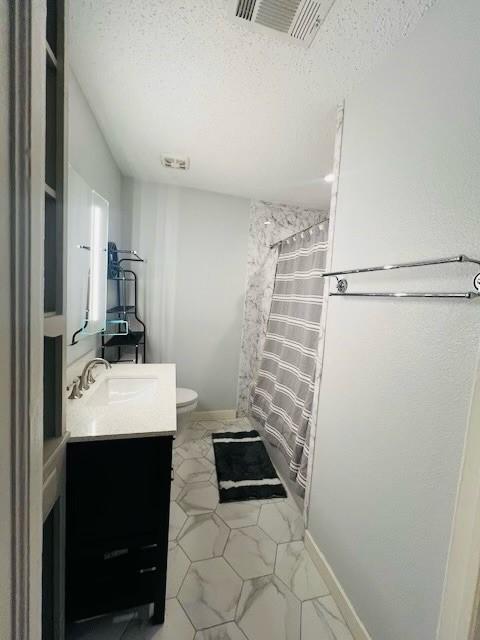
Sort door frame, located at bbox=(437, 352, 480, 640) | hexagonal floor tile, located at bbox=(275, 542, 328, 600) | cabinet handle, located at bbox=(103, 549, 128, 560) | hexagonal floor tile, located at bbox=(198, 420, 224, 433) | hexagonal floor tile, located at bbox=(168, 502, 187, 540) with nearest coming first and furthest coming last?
door frame, located at bbox=(437, 352, 480, 640) < cabinet handle, located at bbox=(103, 549, 128, 560) < hexagonal floor tile, located at bbox=(275, 542, 328, 600) < hexagonal floor tile, located at bbox=(168, 502, 187, 540) < hexagonal floor tile, located at bbox=(198, 420, 224, 433)

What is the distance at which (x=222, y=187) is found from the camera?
2.50 m

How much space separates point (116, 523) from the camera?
102cm

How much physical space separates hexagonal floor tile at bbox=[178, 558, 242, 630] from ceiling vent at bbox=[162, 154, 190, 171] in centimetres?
254

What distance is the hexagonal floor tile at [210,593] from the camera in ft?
3.74

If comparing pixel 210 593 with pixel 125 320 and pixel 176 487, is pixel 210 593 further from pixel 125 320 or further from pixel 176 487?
pixel 125 320

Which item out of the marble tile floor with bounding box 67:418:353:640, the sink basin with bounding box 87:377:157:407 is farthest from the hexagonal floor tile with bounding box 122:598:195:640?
the sink basin with bounding box 87:377:157:407

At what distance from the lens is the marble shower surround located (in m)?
2.77


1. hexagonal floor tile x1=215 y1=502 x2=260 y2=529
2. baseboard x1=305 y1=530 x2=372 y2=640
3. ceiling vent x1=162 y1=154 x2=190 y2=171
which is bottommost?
hexagonal floor tile x1=215 y1=502 x2=260 y2=529

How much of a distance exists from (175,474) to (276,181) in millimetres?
2471

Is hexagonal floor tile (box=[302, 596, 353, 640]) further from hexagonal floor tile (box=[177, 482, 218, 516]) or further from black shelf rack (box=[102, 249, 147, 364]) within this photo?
black shelf rack (box=[102, 249, 147, 364])

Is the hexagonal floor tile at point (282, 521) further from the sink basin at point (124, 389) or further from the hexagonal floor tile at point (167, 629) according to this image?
the sink basin at point (124, 389)

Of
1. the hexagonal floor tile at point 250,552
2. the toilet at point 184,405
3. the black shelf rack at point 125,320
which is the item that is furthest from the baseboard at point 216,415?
the hexagonal floor tile at point 250,552

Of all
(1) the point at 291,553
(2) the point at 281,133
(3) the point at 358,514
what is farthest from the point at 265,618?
(2) the point at 281,133

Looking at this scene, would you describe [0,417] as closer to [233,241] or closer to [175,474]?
[175,474]
